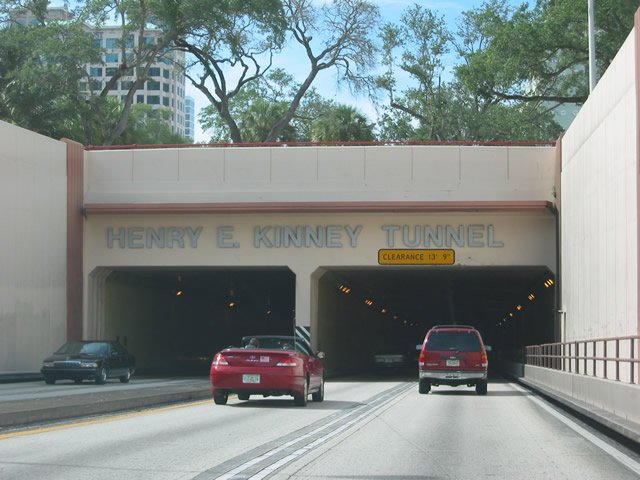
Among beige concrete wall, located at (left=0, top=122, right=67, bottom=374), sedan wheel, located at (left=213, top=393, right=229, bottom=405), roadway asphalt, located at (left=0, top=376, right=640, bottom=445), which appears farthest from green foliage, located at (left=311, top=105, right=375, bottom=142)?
sedan wheel, located at (left=213, top=393, right=229, bottom=405)

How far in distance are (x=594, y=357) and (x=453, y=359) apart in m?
9.88

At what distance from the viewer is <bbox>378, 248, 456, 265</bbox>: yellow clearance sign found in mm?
42188

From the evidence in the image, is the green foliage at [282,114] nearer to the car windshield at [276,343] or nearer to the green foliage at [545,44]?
the green foliage at [545,44]

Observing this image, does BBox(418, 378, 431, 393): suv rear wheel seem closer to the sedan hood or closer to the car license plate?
the car license plate

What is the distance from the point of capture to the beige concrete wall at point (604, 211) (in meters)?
23.3

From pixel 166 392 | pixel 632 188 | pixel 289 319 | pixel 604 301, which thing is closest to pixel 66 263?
pixel 166 392

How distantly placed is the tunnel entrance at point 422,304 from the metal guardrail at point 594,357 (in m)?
6.11

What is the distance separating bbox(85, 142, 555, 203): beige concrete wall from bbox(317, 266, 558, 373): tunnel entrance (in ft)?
12.1

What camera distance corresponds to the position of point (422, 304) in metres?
81.8

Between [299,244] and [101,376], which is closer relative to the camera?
[101,376]

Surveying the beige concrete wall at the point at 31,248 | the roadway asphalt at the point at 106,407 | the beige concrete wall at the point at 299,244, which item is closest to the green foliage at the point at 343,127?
the beige concrete wall at the point at 299,244

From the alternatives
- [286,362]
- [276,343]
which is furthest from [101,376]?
[286,362]

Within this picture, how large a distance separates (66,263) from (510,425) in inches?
1031

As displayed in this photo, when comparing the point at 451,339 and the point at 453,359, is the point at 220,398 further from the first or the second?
the point at 451,339
